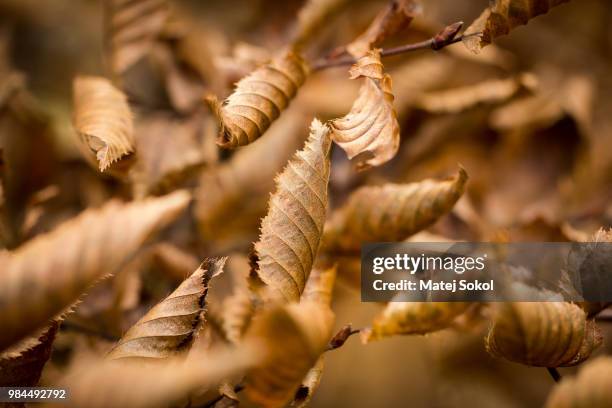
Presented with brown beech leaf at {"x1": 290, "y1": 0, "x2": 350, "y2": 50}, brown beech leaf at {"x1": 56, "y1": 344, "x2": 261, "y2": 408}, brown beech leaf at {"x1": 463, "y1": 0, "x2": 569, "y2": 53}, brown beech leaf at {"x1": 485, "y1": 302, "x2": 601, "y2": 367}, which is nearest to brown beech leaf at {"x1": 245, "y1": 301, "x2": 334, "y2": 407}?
brown beech leaf at {"x1": 56, "y1": 344, "x2": 261, "y2": 408}

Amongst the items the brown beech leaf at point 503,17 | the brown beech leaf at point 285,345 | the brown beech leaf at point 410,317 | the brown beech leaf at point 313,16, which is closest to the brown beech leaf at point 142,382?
the brown beech leaf at point 285,345

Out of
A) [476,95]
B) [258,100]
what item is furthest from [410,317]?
[476,95]

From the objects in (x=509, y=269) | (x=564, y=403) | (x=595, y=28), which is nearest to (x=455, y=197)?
(x=509, y=269)

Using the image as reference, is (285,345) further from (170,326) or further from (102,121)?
(102,121)

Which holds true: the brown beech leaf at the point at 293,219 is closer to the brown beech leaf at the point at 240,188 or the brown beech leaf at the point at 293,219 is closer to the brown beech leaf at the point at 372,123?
the brown beech leaf at the point at 372,123

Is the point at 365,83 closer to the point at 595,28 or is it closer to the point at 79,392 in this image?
the point at 79,392

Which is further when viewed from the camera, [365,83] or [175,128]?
[175,128]
